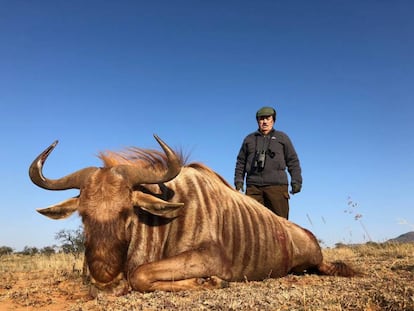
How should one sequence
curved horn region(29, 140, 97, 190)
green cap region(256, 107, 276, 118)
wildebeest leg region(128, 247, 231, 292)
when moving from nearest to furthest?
wildebeest leg region(128, 247, 231, 292)
curved horn region(29, 140, 97, 190)
green cap region(256, 107, 276, 118)

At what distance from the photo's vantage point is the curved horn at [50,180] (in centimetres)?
485

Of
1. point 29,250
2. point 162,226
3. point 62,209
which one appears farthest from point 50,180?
point 29,250

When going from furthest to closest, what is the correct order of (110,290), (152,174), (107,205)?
(152,174) → (107,205) → (110,290)

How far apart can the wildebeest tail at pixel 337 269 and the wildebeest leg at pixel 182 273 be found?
2.16 m

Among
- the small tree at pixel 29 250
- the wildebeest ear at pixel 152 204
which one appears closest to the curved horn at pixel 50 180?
the wildebeest ear at pixel 152 204

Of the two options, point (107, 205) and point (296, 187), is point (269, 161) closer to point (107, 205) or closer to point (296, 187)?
point (296, 187)

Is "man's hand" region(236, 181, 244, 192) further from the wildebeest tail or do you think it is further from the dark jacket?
the wildebeest tail

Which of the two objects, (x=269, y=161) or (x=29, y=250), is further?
(x=29, y=250)

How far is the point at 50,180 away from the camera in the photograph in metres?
4.92

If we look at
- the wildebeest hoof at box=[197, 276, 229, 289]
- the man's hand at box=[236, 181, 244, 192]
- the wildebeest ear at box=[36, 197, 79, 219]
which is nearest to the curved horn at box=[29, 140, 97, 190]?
the wildebeest ear at box=[36, 197, 79, 219]

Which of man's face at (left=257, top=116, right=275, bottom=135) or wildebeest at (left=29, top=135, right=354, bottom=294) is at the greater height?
man's face at (left=257, top=116, right=275, bottom=135)

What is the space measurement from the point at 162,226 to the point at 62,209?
110 cm

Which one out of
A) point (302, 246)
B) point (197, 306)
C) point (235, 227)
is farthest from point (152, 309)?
point (302, 246)

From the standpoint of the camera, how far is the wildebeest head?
13.9ft
